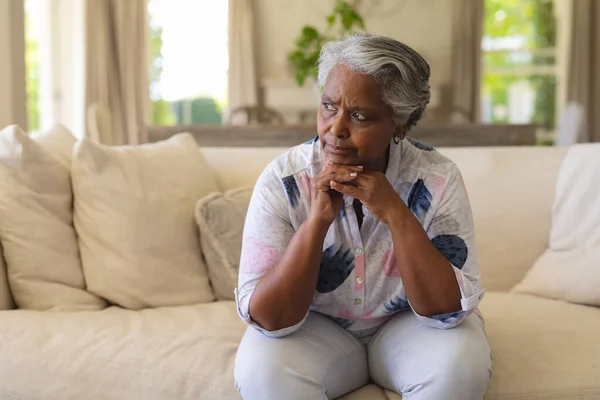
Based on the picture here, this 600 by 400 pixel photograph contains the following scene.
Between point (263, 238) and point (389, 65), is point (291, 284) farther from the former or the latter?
point (389, 65)

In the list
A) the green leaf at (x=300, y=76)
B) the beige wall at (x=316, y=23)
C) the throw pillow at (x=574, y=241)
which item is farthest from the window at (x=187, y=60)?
the throw pillow at (x=574, y=241)

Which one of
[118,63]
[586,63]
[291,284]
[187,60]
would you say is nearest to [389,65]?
[291,284]

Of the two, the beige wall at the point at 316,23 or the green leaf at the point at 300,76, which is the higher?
the beige wall at the point at 316,23

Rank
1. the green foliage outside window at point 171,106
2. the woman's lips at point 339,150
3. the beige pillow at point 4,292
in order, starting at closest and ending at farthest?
the woman's lips at point 339,150 → the beige pillow at point 4,292 → the green foliage outside window at point 171,106

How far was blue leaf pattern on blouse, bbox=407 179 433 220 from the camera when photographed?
1.59m

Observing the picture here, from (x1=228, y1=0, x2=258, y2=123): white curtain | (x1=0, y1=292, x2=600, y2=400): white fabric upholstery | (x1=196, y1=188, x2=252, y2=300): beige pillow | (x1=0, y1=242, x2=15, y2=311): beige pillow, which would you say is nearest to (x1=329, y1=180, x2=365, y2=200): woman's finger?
(x1=0, y1=292, x2=600, y2=400): white fabric upholstery

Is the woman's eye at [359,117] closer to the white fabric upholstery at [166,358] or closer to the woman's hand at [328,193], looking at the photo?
the woman's hand at [328,193]

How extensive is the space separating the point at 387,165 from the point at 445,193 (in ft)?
0.48

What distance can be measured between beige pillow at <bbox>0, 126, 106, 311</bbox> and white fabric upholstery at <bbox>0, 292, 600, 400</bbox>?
4.1 inches

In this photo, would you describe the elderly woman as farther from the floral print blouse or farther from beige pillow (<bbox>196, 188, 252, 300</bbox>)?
beige pillow (<bbox>196, 188, 252, 300</bbox>)

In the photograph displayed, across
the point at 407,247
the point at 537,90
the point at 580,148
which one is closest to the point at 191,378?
the point at 407,247

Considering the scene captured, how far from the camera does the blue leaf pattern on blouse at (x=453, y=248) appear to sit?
1.53 meters

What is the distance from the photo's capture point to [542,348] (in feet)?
5.72

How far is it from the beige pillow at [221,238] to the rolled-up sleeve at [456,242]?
27.8 inches
